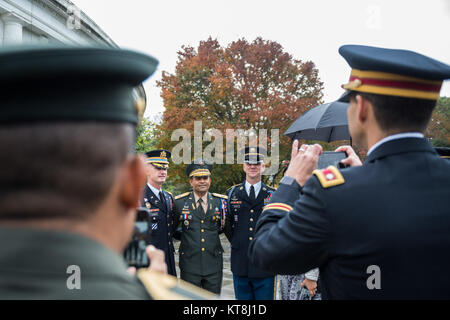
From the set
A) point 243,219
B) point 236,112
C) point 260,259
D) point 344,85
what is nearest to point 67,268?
point 260,259

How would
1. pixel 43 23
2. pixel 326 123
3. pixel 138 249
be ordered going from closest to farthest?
pixel 138 249, pixel 326 123, pixel 43 23

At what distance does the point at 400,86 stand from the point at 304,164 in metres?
0.51

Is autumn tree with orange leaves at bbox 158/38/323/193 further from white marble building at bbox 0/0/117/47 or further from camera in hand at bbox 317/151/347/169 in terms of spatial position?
camera in hand at bbox 317/151/347/169

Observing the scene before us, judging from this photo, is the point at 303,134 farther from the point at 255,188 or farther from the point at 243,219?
the point at 243,219

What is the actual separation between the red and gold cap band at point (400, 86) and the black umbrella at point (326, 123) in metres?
4.56

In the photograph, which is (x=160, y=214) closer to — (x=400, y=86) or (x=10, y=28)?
(x=400, y=86)

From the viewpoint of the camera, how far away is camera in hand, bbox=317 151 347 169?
1.83 m

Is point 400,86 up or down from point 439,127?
down

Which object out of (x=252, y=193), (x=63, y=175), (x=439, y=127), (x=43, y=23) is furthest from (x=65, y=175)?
(x=439, y=127)

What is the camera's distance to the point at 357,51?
5.20 ft

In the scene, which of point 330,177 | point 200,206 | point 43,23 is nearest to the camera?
point 330,177

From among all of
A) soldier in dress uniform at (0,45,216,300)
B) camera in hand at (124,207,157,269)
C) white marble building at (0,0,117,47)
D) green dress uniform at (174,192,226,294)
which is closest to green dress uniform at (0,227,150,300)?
soldier in dress uniform at (0,45,216,300)

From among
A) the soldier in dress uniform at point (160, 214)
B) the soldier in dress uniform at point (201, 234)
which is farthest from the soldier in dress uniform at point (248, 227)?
the soldier in dress uniform at point (160, 214)

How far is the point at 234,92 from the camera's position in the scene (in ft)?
52.5
